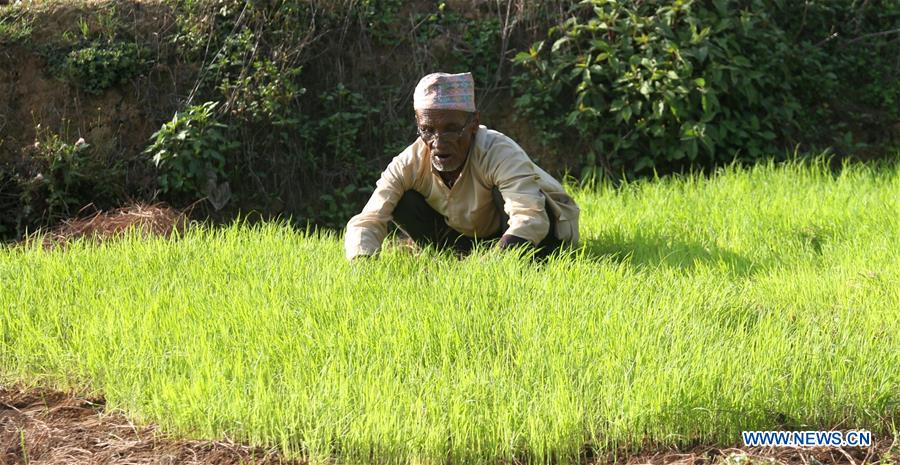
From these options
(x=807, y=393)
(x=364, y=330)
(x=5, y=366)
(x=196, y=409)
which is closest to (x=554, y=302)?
(x=364, y=330)

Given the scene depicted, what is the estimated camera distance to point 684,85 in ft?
25.1

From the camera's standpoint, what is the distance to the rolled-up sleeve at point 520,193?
5.37 meters

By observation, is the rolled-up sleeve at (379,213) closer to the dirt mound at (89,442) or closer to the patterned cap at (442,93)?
the patterned cap at (442,93)

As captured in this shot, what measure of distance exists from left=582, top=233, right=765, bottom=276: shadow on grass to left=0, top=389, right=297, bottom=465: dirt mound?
2358 millimetres

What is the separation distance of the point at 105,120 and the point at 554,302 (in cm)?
418

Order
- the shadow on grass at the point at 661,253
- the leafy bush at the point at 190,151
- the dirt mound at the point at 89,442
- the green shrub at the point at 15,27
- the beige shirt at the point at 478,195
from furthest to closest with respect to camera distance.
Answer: the green shrub at the point at 15,27, the leafy bush at the point at 190,151, the shadow on grass at the point at 661,253, the beige shirt at the point at 478,195, the dirt mound at the point at 89,442

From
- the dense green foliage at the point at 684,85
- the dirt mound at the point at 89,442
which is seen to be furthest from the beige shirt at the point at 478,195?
the dense green foliage at the point at 684,85

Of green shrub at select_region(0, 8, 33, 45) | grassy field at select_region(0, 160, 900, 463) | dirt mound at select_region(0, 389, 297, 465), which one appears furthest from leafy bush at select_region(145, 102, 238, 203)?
dirt mound at select_region(0, 389, 297, 465)

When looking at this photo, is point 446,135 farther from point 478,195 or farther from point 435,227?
point 435,227

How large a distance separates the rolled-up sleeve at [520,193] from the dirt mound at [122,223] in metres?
2.07

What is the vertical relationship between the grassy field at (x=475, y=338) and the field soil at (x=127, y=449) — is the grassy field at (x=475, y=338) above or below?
above

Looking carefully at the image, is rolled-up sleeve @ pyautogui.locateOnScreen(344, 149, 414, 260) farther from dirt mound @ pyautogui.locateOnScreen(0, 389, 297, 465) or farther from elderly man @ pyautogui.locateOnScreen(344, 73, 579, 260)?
dirt mound @ pyautogui.locateOnScreen(0, 389, 297, 465)

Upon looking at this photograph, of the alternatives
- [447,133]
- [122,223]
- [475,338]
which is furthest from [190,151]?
[475,338]

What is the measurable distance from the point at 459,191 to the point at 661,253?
111 centimetres
